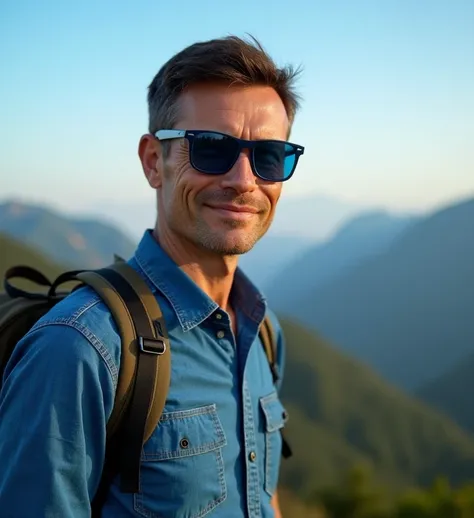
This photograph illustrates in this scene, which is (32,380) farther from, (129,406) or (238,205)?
(238,205)

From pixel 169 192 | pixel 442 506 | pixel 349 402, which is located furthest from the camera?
pixel 349 402

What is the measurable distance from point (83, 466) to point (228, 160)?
69.2 inches

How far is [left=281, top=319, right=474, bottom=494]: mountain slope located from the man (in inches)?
3987

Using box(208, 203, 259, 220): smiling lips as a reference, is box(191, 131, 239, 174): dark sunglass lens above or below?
above

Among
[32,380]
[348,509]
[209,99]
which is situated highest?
[209,99]

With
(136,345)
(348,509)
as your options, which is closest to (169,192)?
(136,345)

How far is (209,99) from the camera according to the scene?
326 centimetres

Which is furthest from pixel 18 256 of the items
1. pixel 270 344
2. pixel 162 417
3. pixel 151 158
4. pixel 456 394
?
pixel 162 417

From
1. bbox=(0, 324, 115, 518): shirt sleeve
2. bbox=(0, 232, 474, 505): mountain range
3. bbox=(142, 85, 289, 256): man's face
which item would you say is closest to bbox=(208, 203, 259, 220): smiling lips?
bbox=(142, 85, 289, 256): man's face

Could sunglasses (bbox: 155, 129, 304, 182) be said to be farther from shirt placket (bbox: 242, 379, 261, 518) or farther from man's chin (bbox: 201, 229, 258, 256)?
shirt placket (bbox: 242, 379, 261, 518)

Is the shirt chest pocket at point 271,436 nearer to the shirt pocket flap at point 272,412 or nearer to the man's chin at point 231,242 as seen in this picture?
the shirt pocket flap at point 272,412

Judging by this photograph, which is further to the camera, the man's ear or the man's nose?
the man's ear

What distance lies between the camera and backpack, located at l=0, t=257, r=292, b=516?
2707mm

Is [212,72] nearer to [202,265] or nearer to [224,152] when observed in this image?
[224,152]
